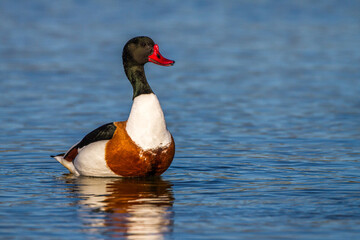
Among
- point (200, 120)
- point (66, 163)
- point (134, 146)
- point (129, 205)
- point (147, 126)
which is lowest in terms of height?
point (129, 205)

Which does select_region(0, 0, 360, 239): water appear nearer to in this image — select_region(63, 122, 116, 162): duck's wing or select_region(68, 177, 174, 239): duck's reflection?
select_region(68, 177, 174, 239): duck's reflection

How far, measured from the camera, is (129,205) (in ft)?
27.9

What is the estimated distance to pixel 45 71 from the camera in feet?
62.1

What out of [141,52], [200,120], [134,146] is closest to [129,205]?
[134,146]

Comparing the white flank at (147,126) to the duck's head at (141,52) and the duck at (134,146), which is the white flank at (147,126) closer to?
the duck at (134,146)

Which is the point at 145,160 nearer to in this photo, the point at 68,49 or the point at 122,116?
the point at 122,116

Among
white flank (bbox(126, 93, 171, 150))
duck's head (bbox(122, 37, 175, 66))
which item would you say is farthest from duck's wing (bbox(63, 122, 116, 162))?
duck's head (bbox(122, 37, 175, 66))

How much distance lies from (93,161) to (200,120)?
4.46 m

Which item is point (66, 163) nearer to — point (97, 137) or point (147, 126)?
point (97, 137)

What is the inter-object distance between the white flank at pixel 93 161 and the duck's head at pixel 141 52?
1.25 meters

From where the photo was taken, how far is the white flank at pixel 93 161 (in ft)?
31.7

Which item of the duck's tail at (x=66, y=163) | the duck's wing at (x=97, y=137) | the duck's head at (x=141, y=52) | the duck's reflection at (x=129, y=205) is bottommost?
the duck's reflection at (x=129, y=205)

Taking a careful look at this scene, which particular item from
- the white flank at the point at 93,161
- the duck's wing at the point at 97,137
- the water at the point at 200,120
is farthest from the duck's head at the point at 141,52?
the water at the point at 200,120

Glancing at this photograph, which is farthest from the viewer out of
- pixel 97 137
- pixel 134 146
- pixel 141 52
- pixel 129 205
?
pixel 141 52
